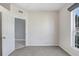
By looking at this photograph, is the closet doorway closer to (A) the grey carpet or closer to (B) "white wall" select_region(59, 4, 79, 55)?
(A) the grey carpet

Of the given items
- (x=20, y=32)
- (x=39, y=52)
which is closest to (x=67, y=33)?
(x=39, y=52)

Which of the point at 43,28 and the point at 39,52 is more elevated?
the point at 43,28

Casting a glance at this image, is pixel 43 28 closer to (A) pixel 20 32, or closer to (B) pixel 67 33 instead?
(A) pixel 20 32

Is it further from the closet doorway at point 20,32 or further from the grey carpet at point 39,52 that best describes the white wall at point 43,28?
the grey carpet at point 39,52

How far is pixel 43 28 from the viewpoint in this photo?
7340 millimetres

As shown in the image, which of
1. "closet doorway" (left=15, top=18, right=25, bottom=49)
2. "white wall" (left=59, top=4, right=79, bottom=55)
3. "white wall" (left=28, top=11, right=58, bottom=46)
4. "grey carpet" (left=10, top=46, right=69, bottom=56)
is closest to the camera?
"white wall" (left=59, top=4, right=79, bottom=55)

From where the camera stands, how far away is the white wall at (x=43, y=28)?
24.0 feet

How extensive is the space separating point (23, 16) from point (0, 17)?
2.74 meters

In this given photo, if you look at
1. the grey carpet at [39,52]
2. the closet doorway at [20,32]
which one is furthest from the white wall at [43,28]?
the grey carpet at [39,52]

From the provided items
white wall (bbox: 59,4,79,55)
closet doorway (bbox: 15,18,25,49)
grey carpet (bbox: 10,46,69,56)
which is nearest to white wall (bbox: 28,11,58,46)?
closet doorway (bbox: 15,18,25,49)

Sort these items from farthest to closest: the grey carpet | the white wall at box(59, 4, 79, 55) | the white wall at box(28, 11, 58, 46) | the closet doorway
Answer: the white wall at box(28, 11, 58, 46) < the closet doorway < the grey carpet < the white wall at box(59, 4, 79, 55)

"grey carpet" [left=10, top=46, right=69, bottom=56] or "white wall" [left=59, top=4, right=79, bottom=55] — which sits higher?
"white wall" [left=59, top=4, right=79, bottom=55]

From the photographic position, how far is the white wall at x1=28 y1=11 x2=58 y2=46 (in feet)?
24.0

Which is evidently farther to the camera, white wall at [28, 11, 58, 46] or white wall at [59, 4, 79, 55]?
white wall at [28, 11, 58, 46]
